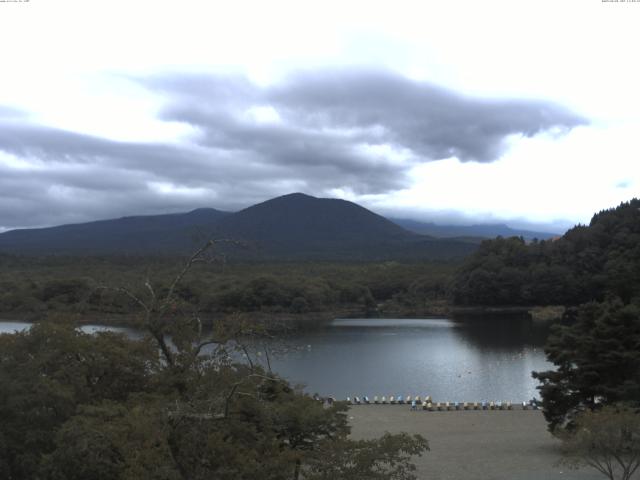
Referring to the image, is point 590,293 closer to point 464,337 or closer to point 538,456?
point 464,337

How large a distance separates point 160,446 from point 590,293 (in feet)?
245

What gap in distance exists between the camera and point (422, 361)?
130 ft

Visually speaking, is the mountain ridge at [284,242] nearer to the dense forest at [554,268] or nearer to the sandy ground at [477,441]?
the dense forest at [554,268]

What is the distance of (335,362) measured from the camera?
39656 mm

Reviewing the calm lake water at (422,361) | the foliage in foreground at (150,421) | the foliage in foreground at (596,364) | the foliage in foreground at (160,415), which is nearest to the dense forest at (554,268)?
the calm lake water at (422,361)

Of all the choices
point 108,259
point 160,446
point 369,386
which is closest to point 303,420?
point 160,446

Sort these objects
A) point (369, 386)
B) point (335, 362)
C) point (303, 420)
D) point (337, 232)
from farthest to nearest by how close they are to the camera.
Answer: point (337, 232)
point (335, 362)
point (369, 386)
point (303, 420)

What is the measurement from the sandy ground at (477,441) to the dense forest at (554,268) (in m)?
54.1

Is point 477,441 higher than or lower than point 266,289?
lower

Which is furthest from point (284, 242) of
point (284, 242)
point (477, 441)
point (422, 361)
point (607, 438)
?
point (607, 438)

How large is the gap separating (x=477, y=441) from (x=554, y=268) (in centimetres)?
6235

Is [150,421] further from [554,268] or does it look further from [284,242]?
[284,242]

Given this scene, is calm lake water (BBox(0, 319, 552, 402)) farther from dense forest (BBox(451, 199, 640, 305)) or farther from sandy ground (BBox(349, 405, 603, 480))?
dense forest (BBox(451, 199, 640, 305))

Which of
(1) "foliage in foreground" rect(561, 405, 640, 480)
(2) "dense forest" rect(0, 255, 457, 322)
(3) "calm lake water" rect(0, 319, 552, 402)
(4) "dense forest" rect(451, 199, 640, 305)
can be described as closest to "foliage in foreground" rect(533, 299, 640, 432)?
(1) "foliage in foreground" rect(561, 405, 640, 480)
